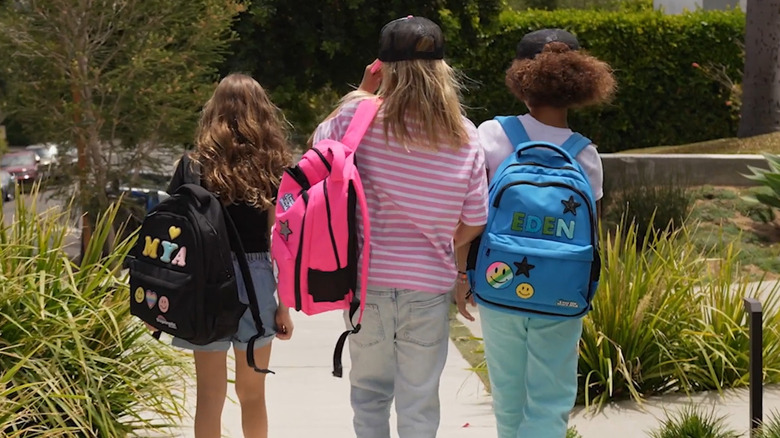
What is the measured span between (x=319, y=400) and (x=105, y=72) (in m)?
5.86

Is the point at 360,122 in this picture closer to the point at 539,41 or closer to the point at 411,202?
the point at 411,202

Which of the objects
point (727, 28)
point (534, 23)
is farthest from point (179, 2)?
point (727, 28)

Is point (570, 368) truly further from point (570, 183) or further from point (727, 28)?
point (727, 28)

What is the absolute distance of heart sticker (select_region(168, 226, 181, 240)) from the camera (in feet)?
13.3

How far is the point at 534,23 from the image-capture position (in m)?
18.2

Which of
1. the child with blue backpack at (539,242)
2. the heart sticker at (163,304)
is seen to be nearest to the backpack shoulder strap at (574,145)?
the child with blue backpack at (539,242)

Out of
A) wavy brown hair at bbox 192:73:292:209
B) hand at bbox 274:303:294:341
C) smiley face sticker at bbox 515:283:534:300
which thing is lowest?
hand at bbox 274:303:294:341

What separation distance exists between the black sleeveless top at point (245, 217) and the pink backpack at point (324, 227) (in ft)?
1.54

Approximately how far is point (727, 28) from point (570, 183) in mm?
15598

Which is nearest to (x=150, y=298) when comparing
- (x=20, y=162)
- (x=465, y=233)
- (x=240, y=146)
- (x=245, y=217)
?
(x=245, y=217)

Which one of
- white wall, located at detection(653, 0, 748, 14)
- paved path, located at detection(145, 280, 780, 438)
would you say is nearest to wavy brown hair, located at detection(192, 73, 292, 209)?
paved path, located at detection(145, 280, 780, 438)

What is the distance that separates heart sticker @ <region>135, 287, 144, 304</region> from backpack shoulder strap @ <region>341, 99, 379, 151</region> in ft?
3.24

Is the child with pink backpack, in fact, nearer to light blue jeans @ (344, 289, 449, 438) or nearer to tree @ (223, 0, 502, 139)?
light blue jeans @ (344, 289, 449, 438)

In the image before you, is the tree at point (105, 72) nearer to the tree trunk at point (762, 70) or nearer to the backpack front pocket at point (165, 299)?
the backpack front pocket at point (165, 299)
